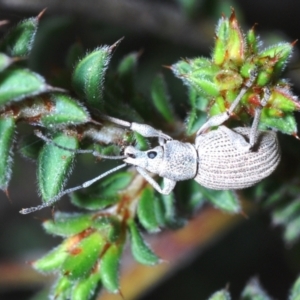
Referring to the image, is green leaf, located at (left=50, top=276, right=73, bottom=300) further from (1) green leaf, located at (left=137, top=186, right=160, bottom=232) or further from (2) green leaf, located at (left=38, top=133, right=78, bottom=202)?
(2) green leaf, located at (left=38, top=133, right=78, bottom=202)

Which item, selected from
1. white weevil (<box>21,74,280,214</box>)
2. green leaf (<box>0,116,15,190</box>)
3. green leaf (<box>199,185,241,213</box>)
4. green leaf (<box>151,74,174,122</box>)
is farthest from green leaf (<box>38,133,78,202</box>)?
green leaf (<box>199,185,241,213</box>)

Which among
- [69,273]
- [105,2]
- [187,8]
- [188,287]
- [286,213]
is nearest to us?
[69,273]

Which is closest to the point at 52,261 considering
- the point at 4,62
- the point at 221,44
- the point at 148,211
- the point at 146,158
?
the point at 148,211

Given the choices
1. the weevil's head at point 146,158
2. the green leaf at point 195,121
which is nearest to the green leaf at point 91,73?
the weevil's head at point 146,158

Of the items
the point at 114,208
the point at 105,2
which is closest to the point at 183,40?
the point at 105,2

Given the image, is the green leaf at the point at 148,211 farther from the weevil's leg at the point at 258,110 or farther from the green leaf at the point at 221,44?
the green leaf at the point at 221,44

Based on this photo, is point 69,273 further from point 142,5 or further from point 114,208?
point 142,5

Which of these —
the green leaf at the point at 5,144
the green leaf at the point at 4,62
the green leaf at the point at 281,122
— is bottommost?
the green leaf at the point at 281,122
